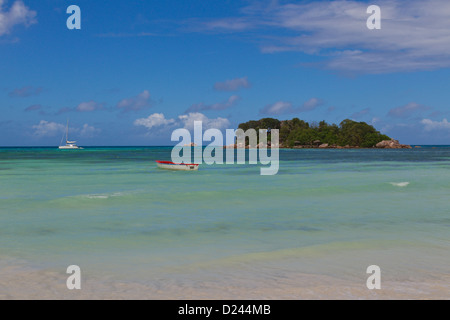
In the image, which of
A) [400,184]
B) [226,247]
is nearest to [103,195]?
[226,247]

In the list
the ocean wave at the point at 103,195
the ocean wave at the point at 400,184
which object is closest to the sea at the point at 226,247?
the ocean wave at the point at 103,195

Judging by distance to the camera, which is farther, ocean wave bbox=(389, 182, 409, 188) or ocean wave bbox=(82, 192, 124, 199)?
ocean wave bbox=(389, 182, 409, 188)

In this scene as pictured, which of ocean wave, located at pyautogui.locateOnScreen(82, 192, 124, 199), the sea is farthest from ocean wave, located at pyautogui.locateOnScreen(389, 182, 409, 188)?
ocean wave, located at pyautogui.locateOnScreen(82, 192, 124, 199)

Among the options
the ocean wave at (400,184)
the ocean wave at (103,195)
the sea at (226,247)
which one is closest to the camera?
the sea at (226,247)

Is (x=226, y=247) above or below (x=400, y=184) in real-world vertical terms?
below

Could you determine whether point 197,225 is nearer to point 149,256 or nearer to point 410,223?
point 149,256

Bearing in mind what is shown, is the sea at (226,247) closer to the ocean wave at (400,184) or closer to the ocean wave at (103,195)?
the ocean wave at (103,195)

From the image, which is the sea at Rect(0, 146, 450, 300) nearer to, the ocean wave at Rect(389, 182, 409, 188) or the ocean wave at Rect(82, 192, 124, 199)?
the ocean wave at Rect(82, 192, 124, 199)

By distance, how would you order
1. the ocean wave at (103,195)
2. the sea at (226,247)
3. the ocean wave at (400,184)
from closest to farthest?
the sea at (226,247), the ocean wave at (103,195), the ocean wave at (400,184)

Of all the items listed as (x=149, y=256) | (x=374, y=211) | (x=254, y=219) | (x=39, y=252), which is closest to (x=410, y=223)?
(x=374, y=211)

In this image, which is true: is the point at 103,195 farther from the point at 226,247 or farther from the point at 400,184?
the point at 400,184

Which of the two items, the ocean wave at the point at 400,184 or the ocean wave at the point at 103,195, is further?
the ocean wave at the point at 400,184

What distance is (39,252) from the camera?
1042 cm
